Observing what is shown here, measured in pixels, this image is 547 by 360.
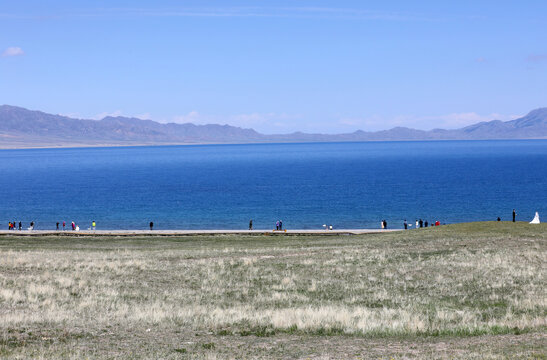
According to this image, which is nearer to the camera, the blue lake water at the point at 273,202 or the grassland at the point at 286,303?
the grassland at the point at 286,303

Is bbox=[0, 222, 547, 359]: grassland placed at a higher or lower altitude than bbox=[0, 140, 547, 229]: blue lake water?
higher

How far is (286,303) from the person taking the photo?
22516 mm

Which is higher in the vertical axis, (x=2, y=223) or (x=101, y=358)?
(x=101, y=358)

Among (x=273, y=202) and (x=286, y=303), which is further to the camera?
(x=273, y=202)

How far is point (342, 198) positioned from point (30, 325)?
Answer: 102m

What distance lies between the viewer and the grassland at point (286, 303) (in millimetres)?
14930

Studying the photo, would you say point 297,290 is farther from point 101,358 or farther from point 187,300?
point 101,358

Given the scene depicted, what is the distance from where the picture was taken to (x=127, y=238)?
5919cm

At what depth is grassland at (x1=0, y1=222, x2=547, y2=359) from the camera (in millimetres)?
14930

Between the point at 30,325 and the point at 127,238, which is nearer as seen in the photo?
the point at 30,325

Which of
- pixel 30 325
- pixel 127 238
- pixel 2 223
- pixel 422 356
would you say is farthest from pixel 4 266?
pixel 2 223

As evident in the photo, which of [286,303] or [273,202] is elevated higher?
Result: [286,303]

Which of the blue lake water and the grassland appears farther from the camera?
the blue lake water

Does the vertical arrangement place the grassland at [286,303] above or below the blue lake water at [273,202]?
above
